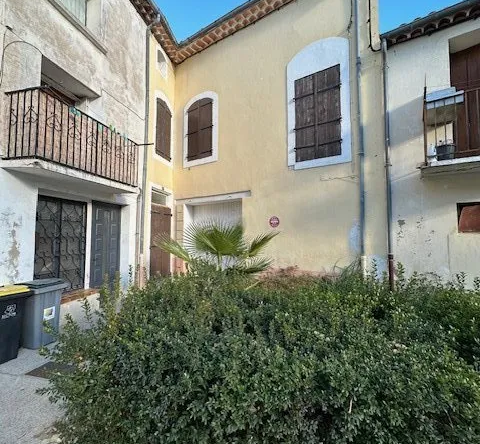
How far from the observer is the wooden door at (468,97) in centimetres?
523

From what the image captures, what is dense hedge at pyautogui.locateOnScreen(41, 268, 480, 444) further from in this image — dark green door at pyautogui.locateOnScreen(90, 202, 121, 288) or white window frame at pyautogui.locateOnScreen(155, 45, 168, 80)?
A: white window frame at pyautogui.locateOnScreen(155, 45, 168, 80)

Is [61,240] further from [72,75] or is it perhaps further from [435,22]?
[435,22]

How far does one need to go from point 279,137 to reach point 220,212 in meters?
2.72

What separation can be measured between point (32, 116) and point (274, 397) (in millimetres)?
4650

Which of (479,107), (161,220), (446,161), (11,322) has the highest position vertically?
(479,107)

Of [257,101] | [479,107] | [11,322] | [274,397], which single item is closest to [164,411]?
[274,397]

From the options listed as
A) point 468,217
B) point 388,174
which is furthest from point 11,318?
point 468,217

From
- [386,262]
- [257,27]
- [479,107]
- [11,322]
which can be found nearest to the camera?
[11,322]

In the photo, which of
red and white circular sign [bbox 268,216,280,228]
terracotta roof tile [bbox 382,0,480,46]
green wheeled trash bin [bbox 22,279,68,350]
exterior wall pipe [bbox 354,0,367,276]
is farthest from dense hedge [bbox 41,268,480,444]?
terracotta roof tile [bbox 382,0,480,46]

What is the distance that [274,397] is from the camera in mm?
1476

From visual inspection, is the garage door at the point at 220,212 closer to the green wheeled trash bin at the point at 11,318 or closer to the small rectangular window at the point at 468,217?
the small rectangular window at the point at 468,217

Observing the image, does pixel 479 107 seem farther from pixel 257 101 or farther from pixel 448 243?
pixel 257 101

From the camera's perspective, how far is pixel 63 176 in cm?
455

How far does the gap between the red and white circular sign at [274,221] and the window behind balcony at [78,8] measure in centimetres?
559
